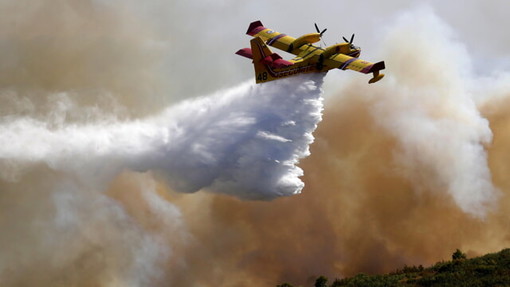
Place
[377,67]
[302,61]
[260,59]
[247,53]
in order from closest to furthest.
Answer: [377,67], [302,61], [260,59], [247,53]

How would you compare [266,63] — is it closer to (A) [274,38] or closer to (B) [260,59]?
(B) [260,59]

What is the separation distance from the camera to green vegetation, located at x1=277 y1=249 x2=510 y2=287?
5728cm

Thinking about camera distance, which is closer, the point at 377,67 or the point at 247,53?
the point at 377,67

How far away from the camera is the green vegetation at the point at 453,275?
57.3 meters

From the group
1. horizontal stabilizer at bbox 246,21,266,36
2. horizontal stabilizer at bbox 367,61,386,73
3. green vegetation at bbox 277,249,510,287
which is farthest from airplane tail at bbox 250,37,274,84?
green vegetation at bbox 277,249,510,287

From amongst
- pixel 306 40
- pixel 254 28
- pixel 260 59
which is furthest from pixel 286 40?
pixel 260 59

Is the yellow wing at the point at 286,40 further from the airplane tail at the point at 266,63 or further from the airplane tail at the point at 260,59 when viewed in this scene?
the airplane tail at the point at 260,59

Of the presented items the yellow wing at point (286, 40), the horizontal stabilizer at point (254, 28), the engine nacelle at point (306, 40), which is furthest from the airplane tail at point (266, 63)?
the horizontal stabilizer at point (254, 28)

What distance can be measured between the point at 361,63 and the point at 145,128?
2245 centimetres

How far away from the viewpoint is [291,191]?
73.5 m

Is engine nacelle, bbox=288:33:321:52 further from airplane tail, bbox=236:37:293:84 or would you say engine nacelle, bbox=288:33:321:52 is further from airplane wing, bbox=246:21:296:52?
airplane tail, bbox=236:37:293:84

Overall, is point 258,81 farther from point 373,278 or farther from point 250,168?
point 373,278

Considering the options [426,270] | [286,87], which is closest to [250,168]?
[286,87]

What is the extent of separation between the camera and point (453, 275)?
5975cm
